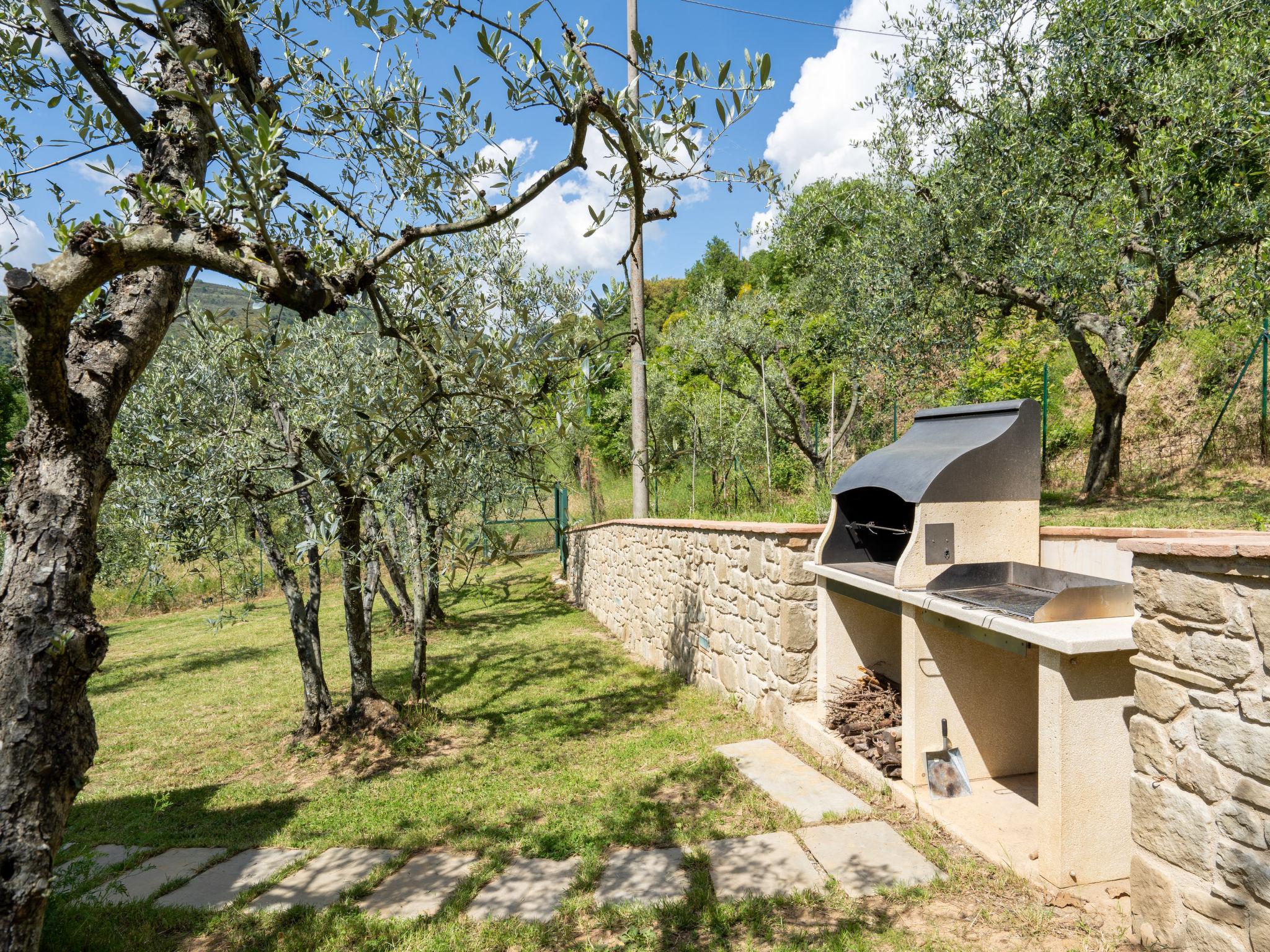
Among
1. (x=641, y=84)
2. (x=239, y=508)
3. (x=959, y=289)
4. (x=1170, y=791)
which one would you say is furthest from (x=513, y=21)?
(x=959, y=289)

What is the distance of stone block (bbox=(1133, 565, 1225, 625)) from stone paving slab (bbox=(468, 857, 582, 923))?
2.70 m

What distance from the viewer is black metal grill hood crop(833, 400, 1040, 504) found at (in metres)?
3.63

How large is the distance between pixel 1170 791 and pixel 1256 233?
247 inches

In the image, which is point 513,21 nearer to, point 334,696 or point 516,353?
point 516,353

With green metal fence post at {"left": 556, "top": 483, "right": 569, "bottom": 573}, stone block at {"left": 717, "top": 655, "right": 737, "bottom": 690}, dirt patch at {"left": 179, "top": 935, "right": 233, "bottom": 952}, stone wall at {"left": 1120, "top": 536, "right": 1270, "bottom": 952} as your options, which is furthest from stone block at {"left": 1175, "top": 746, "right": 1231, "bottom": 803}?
green metal fence post at {"left": 556, "top": 483, "right": 569, "bottom": 573}

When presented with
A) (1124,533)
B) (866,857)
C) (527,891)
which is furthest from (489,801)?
(1124,533)

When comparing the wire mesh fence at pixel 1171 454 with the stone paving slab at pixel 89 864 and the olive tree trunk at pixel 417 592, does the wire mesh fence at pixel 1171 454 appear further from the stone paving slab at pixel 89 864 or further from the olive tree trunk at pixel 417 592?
the stone paving slab at pixel 89 864

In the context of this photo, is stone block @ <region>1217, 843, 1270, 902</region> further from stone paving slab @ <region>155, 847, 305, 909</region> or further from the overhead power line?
the overhead power line

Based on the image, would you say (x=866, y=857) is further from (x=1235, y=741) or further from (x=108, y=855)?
(x=108, y=855)

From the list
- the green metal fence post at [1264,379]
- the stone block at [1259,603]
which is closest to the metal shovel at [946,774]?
the stone block at [1259,603]

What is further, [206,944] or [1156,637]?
[206,944]

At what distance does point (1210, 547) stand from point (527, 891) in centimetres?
310

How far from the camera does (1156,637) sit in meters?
2.28

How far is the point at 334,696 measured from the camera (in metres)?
7.16
